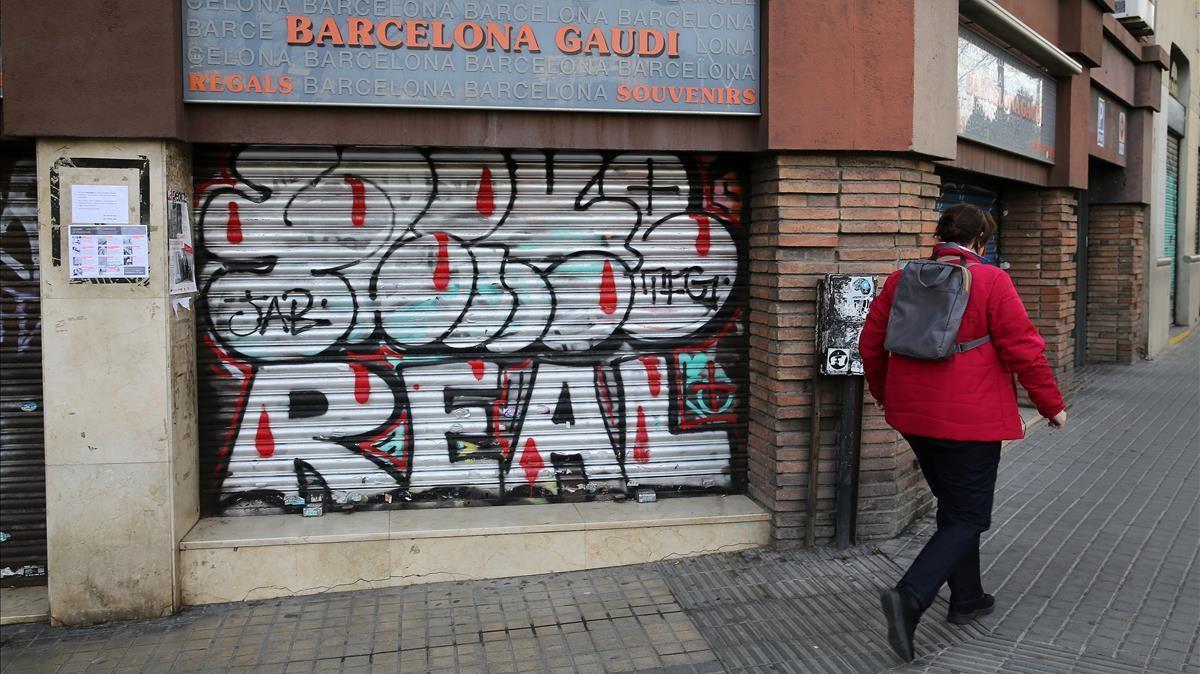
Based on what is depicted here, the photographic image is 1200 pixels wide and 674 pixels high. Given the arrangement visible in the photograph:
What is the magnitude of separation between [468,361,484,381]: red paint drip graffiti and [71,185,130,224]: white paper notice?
2.01m

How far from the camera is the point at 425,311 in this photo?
573 cm

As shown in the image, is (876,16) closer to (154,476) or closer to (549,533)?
(549,533)

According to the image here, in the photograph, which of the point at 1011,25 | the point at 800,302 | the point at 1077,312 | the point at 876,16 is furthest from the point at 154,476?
the point at 1077,312

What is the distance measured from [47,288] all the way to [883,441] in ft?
15.4

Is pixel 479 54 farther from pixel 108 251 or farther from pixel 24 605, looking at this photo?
pixel 24 605

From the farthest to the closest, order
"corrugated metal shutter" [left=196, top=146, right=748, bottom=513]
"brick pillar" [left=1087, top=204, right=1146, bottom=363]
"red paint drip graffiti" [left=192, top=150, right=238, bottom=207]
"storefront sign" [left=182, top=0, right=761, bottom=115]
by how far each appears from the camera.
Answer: "brick pillar" [left=1087, top=204, right=1146, bottom=363]
"corrugated metal shutter" [left=196, top=146, right=748, bottom=513]
"red paint drip graffiti" [left=192, top=150, right=238, bottom=207]
"storefront sign" [left=182, top=0, right=761, bottom=115]

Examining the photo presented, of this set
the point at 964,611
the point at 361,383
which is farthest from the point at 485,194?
the point at 964,611

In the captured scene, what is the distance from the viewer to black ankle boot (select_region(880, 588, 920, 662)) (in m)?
4.19

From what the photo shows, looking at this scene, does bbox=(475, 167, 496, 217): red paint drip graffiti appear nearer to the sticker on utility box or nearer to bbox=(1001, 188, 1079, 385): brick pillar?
the sticker on utility box

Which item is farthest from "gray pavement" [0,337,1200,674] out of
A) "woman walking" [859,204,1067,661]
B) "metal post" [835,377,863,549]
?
"woman walking" [859,204,1067,661]

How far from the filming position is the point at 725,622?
190 inches

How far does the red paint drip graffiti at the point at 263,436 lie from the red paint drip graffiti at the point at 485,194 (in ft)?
5.62

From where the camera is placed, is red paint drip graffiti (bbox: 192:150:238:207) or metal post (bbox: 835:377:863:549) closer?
red paint drip graffiti (bbox: 192:150:238:207)

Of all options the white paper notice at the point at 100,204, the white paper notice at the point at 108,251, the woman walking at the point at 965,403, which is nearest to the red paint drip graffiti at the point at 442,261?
the white paper notice at the point at 108,251
